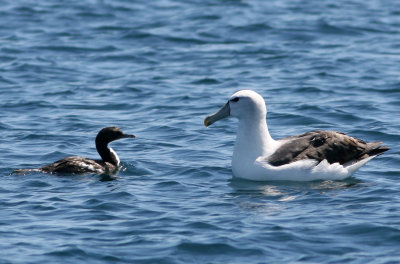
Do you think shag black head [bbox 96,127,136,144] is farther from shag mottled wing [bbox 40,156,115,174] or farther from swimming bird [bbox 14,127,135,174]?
shag mottled wing [bbox 40,156,115,174]

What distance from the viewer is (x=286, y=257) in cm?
1064

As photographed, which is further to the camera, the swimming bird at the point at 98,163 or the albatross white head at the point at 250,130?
the swimming bird at the point at 98,163

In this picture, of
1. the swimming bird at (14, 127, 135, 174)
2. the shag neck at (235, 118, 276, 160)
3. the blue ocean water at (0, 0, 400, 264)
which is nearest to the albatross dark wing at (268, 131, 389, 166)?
the shag neck at (235, 118, 276, 160)

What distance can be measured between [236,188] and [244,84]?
9065 mm

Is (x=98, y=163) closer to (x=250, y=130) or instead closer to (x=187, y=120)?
(x=250, y=130)

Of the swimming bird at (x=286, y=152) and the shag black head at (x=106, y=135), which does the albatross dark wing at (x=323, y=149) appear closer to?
the swimming bird at (x=286, y=152)

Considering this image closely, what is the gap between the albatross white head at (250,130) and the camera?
47.3 feet

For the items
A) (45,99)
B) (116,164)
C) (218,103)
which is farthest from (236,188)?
(45,99)

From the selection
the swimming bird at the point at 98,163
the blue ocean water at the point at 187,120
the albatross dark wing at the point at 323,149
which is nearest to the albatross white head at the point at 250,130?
the albatross dark wing at the point at 323,149

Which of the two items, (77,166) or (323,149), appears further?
(77,166)

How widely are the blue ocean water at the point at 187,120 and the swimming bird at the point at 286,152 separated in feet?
0.68

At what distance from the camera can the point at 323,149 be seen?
14.4 m

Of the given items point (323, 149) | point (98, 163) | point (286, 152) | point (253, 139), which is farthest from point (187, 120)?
point (323, 149)

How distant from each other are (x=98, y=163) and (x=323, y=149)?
3.88 metres
